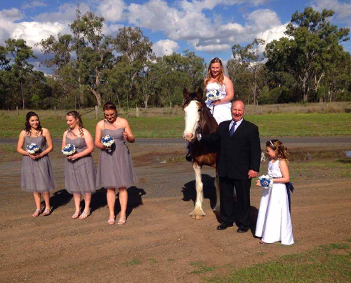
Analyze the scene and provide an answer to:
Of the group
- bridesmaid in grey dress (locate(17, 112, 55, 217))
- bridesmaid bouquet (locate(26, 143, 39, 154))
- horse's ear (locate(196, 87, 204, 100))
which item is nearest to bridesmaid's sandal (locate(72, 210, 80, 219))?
bridesmaid in grey dress (locate(17, 112, 55, 217))

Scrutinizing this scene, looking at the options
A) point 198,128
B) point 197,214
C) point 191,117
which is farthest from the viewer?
point 197,214

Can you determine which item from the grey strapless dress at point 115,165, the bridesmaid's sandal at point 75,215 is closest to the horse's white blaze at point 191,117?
the grey strapless dress at point 115,165

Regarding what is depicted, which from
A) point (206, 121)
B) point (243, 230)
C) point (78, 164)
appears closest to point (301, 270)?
point (243, 230)

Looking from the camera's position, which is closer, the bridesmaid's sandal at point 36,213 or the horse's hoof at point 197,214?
the horse's hoof at point 197,214

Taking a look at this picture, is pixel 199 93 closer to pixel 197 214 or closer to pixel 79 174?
pixel 197 214

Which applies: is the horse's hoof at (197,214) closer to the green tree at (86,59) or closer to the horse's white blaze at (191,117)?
the horse's white blaze at (191,117)

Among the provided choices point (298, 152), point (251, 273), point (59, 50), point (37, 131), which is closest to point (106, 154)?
point (37, 131)

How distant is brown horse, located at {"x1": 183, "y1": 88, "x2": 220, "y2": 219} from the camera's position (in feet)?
20.6

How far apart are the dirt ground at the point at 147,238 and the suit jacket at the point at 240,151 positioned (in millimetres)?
1160

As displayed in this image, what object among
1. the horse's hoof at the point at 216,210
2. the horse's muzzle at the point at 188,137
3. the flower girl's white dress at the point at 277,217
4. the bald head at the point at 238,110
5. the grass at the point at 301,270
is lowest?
the horse's hoof at the point at 216,210

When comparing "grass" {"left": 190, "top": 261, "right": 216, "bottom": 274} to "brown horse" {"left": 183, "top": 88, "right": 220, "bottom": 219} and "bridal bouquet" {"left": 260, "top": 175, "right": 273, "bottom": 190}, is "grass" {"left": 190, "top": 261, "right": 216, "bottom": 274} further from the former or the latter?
"brown horse" {"left": 183, "top": 88, "right": 220, "bottom": 219}

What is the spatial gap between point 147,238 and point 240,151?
2.23 metres

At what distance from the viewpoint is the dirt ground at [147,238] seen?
4.89 m

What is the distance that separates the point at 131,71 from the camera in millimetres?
67438
